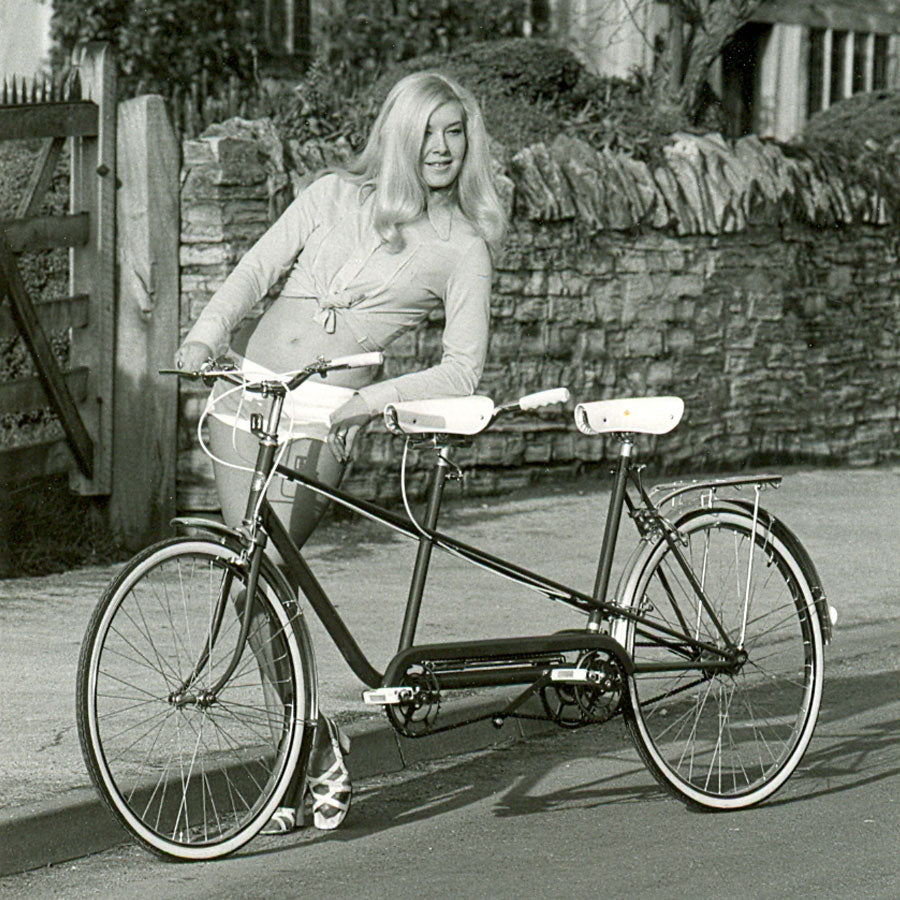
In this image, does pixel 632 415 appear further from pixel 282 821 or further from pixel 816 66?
pixel 816 66

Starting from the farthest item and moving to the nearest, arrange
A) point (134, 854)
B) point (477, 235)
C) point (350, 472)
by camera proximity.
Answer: point (350, 472)
point (477, 235)
point (134, 854)

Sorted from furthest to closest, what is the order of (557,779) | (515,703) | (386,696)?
(557,779) < (515,703) < (386,696)

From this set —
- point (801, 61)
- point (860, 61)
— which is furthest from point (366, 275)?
point (860, 61)

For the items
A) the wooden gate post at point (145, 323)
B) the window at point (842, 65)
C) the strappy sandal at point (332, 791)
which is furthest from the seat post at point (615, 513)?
the window at point (842, 65)

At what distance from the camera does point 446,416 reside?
5.02 meters

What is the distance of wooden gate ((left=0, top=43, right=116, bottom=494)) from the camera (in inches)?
327

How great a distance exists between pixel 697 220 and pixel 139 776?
23.3 feet

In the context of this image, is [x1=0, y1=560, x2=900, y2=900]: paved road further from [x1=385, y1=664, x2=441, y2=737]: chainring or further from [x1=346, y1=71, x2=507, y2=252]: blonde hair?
[x1=346, y1=71, x2=507, y2=252]: blonde hair

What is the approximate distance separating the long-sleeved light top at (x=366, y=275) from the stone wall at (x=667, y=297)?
3669mm

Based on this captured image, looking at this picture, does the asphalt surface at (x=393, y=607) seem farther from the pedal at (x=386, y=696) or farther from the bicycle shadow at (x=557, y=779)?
the pedal at (x=386, y=696)

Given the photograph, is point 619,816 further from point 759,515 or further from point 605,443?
point 605,443

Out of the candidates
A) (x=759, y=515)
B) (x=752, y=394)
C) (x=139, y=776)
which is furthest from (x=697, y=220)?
(x=139, y=776)

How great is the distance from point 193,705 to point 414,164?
1.57 metres

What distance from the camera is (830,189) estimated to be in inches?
488
